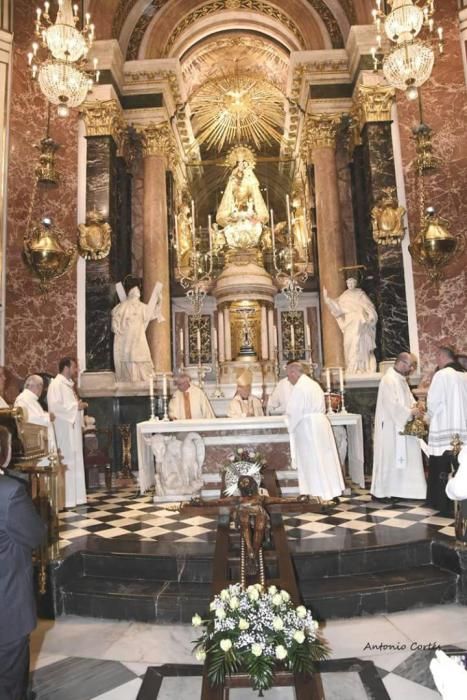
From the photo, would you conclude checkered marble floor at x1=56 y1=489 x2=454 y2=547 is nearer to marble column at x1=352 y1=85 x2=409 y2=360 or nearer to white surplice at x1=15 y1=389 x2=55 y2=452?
white surplice at x1=15 y1=389 x2=55 y2=452

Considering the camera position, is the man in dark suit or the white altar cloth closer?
the man in dark suit

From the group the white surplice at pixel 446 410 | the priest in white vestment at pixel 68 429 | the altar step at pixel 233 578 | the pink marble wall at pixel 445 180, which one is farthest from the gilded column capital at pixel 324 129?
the altar step at pixel 233 578

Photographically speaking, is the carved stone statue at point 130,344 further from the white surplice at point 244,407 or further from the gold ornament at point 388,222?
the gold ornament at point 388,222

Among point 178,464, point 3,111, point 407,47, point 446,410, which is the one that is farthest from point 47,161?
point 446,410

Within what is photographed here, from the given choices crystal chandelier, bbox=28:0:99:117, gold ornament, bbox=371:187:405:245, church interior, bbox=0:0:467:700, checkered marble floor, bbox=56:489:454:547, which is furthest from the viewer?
gold ornament, bbox=371:187:405:245

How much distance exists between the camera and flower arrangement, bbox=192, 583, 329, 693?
7.79ft

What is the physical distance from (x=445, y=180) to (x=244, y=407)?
5.54m

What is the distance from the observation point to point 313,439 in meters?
6.06

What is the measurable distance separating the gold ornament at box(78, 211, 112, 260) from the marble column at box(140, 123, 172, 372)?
4.36 ft

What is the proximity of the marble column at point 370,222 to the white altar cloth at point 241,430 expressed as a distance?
2470mm

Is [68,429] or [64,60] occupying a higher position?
[64,60]

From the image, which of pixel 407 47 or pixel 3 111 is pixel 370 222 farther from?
pixel 3 111

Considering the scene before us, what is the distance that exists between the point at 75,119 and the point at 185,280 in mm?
3886

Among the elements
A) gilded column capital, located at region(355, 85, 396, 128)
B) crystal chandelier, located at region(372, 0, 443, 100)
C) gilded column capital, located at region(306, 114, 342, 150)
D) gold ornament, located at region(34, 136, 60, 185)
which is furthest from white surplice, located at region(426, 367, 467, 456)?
gold ornament, located at region(34, 136, 60, 185)
